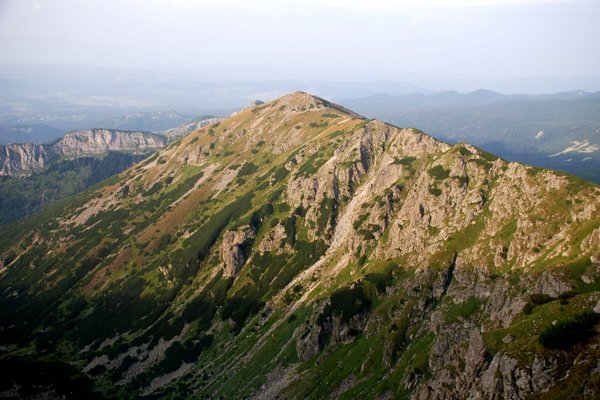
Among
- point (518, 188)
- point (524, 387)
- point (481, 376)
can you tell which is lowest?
point (481, 376)

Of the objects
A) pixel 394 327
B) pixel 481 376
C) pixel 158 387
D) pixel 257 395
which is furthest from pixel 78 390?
pixel 481 376

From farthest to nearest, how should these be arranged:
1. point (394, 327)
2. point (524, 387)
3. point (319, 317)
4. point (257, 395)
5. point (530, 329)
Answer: point (319, 317), point (257, 395), point (394, 327), point (530, 329), point (524, 387)

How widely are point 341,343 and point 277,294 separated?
5674 cm

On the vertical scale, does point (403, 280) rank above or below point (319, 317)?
above

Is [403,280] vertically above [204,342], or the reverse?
[403,280]

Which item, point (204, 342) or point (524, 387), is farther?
point (204, 342)

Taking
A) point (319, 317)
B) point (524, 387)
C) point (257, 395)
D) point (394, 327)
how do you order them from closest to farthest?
point (524, 387) < point (394, 327) < point (257, 395) < point (319, 317)

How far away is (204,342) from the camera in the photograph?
7643 inches

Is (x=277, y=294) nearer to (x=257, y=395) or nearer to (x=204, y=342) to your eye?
(x=204, y=342)

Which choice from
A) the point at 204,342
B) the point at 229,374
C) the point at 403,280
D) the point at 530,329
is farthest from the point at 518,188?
the point at 204,342

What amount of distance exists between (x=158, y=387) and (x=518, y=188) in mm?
153823

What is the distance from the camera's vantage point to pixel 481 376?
72.5 m

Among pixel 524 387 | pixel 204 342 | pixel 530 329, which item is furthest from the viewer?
pixel 204 342

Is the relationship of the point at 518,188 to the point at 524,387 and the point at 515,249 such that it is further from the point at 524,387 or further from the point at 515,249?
the point at 524,387
